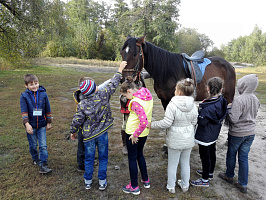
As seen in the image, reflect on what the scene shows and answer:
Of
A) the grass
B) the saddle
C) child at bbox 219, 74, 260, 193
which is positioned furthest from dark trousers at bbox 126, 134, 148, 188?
the saddle

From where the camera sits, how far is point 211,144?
9.53 ft

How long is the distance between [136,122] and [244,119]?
1.71m

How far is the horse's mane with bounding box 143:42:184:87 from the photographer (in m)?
3.55

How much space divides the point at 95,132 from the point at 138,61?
153 centimetres

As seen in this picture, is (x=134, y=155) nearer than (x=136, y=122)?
No

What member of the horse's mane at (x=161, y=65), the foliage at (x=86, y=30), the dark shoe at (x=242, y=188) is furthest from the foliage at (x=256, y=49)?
the dark shoe at (x=242, y=188)

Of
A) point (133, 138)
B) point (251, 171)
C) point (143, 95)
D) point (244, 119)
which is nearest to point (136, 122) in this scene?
point (133, 138)

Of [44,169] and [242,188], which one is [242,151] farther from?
[44,169]

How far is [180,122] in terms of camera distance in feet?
8.18

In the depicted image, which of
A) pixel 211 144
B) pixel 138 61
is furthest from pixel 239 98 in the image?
pixel 138 61

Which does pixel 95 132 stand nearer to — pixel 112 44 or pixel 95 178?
pixel 95 178

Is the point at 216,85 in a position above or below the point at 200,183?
above

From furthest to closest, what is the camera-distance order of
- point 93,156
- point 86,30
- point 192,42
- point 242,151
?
point 192,42
point 86,30
point 242,151
point 93,156

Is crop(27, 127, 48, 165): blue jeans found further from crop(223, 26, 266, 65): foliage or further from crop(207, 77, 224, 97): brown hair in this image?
crop(223, 26, 266, 65): foliage
